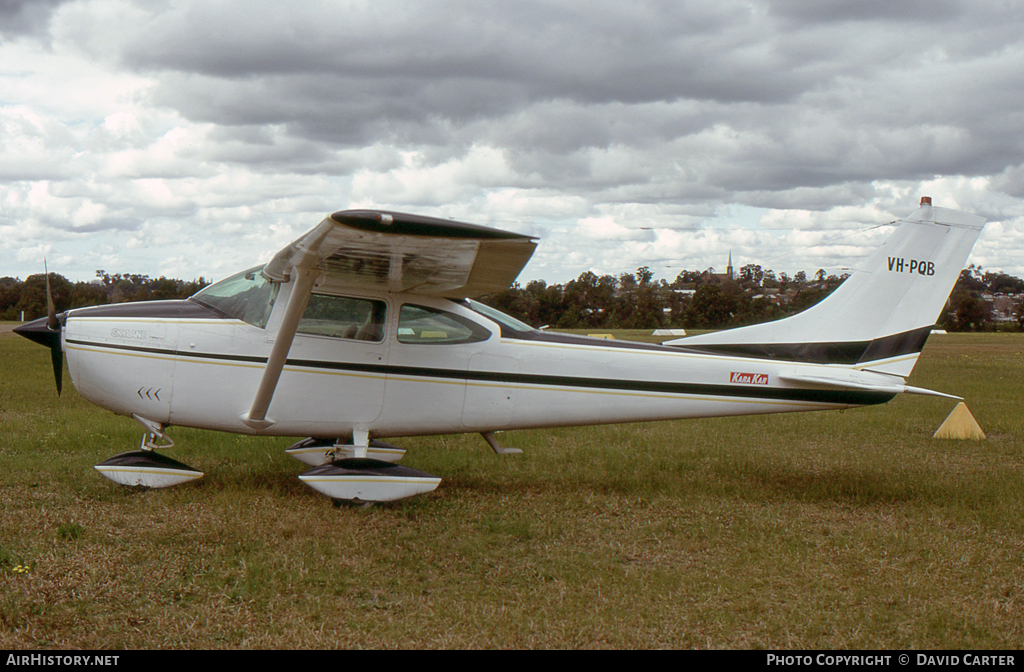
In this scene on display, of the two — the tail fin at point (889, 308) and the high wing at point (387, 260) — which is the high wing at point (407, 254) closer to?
the high wing at point (387, 260)

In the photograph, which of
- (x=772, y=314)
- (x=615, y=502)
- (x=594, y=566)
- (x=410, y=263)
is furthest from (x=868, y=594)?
(x=772, y=314)

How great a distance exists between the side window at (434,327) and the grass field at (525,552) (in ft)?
4.82

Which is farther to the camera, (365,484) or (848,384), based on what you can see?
(848,384)

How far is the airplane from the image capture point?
255 inches

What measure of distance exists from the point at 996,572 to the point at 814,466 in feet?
11.5

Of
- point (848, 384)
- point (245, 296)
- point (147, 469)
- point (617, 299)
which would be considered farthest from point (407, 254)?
point (617, 299)

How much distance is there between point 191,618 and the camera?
4.14 meters

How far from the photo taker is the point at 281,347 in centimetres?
595

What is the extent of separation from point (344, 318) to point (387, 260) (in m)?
1.16

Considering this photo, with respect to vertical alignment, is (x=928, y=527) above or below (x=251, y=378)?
below

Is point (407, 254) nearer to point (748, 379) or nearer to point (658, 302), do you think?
point (748, 379)

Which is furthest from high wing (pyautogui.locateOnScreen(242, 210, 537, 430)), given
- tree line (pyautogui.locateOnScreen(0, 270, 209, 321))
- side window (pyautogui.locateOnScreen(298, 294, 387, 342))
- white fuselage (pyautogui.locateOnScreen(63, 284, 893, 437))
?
tree line (pyautogui.locateOnScreen(0, 270, 209, 321))

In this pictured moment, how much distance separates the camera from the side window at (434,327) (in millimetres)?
6777
